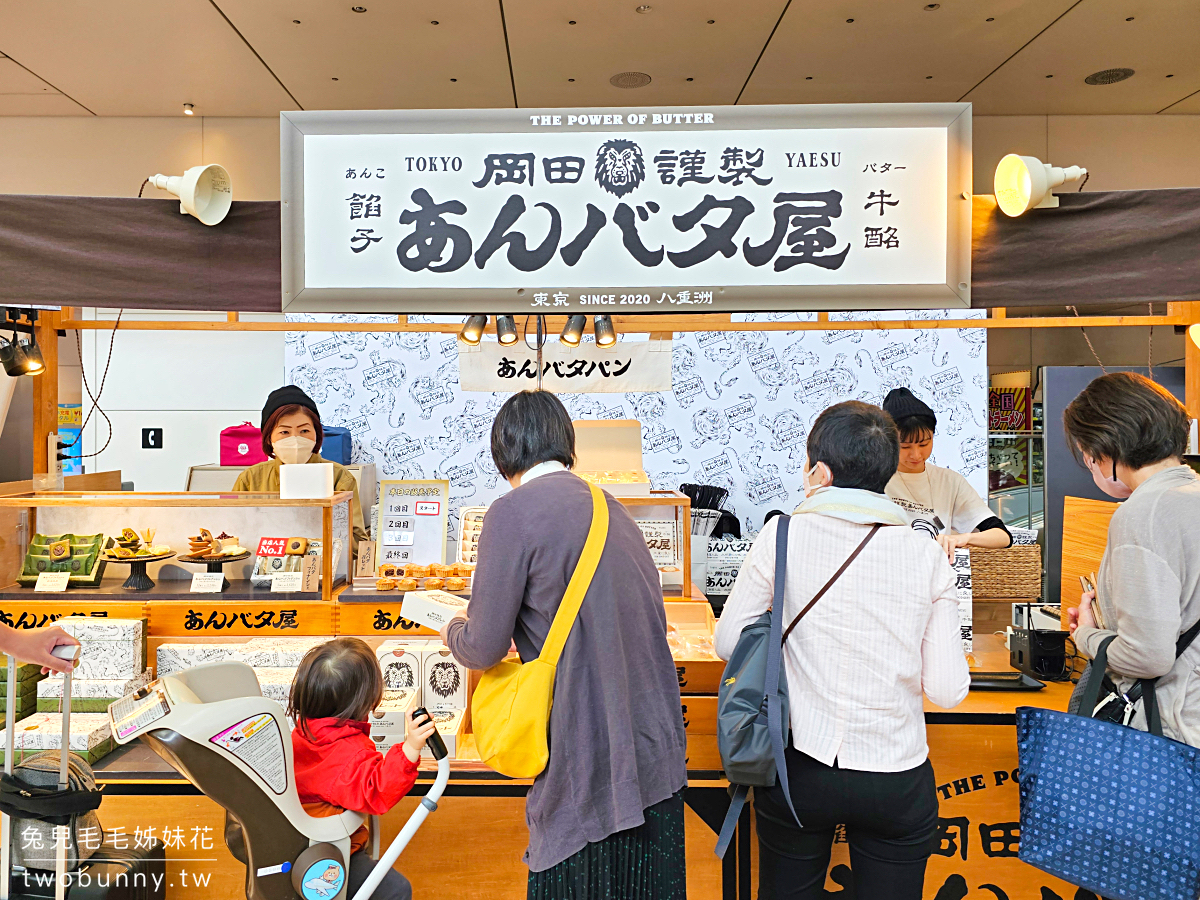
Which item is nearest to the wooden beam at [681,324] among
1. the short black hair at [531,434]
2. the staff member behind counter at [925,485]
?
the staff member behind counter at [925,485]

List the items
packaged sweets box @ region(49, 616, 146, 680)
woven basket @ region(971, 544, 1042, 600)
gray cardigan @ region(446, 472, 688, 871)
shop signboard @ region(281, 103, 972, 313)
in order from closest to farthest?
gray cardigan @ region(446, 472, 688, 871), shop signboard @ region(281, 103, 972, 313), packaged sweets box @ region(49, 616, 146, 680), woven basket @ region(971, 544, 1042, 600)

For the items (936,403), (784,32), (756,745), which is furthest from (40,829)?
(936,403)

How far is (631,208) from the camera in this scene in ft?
7.12

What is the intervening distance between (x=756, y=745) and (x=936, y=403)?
552cm

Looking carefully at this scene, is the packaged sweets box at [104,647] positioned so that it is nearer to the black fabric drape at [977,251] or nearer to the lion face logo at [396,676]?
the lion face logo at [396,676]

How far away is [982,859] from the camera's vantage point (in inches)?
93.2

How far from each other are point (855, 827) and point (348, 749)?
1.18m

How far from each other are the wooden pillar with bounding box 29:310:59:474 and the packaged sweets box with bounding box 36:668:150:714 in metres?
0.92

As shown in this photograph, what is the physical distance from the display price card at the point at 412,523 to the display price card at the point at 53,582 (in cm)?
110

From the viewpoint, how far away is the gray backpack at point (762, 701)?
67.5 inches

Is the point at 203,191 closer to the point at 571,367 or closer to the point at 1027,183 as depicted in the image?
the point at 571,367

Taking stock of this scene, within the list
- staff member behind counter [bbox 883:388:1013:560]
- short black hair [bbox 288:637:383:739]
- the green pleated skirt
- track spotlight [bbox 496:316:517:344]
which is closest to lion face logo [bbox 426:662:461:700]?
short black hair [bbox 288:637:383:739]

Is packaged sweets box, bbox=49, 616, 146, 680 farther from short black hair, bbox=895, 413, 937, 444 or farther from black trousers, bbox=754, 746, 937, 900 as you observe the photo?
short black hair, bbox=895, 413, 937, 444

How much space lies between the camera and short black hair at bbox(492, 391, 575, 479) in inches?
67.2
